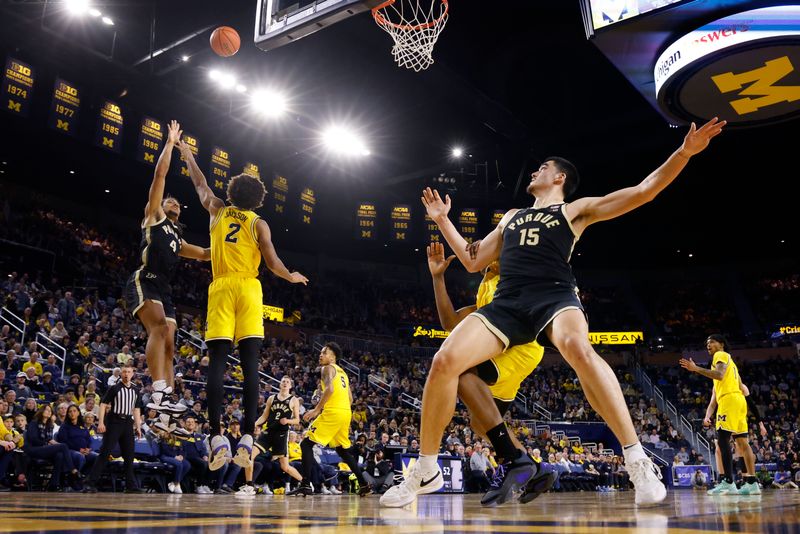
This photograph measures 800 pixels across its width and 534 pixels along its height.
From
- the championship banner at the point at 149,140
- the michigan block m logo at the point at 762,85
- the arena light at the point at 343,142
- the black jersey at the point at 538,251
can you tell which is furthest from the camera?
the arena light at the point at 343,142

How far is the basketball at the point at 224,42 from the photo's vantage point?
891 cm

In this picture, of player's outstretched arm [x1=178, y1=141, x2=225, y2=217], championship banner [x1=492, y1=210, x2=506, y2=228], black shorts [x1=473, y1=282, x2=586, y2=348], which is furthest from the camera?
championship banner [x1=492, y1=210, x2=506, y2=228]

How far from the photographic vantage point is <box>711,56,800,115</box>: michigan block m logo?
31.3ft

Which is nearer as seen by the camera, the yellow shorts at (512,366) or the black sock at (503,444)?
the black sock at (503,444)

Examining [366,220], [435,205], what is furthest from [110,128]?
[435,205]

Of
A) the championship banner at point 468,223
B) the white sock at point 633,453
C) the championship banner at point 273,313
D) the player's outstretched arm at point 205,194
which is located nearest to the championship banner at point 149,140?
the championship banner at point 273,313

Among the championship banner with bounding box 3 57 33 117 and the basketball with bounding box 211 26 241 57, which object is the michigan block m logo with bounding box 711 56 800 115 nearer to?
the basketball with bounding box 211 26 241 57

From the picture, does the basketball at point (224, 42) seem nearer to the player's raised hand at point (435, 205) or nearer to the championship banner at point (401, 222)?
the player's raised hand at point (435, 205)

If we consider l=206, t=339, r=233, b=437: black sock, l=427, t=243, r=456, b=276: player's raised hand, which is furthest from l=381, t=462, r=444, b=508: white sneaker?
l=206, t=339, r=233, b=437: black sock

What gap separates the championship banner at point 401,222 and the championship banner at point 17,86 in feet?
48.9

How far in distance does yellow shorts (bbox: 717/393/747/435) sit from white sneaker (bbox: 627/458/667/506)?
5758mm

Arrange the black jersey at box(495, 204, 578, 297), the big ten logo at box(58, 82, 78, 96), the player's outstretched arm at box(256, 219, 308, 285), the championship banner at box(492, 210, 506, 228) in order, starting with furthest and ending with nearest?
the championship banner at box(492, 210, 506, 228), the big ten logo at box(58, 82, 78, 96), the player's outstretched arm at box(256, 219, 308, 285), the black jersey at box(495, 204, 578, 297)

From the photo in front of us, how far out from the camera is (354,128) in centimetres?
2164

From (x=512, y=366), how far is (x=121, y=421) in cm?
554
